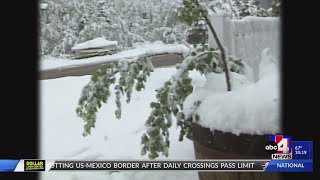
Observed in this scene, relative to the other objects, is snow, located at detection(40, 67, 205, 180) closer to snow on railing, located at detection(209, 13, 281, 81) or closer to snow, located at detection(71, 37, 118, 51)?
snow, located at detection(71, 37, 118, 51)

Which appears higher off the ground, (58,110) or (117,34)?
(117,34)

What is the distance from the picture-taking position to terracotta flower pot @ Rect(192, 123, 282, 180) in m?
1.43

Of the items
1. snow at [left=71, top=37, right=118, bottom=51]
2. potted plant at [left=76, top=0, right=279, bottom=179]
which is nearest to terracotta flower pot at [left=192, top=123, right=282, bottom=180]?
potted plant at [left=76, top=0, right=279, bottom=179]

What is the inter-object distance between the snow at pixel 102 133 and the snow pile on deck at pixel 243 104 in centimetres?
19

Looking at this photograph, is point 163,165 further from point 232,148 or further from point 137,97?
point 137,97

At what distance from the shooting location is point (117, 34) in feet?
6.52

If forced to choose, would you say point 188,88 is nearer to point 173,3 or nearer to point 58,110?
point 173,3

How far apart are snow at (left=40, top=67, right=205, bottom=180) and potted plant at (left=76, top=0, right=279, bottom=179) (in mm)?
118

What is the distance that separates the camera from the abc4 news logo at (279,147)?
1305mm

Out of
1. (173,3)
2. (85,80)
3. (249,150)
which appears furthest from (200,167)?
(85,80)

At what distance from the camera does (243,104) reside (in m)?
1.49

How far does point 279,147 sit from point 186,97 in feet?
1.43

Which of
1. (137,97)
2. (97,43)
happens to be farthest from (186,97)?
(137,97)
